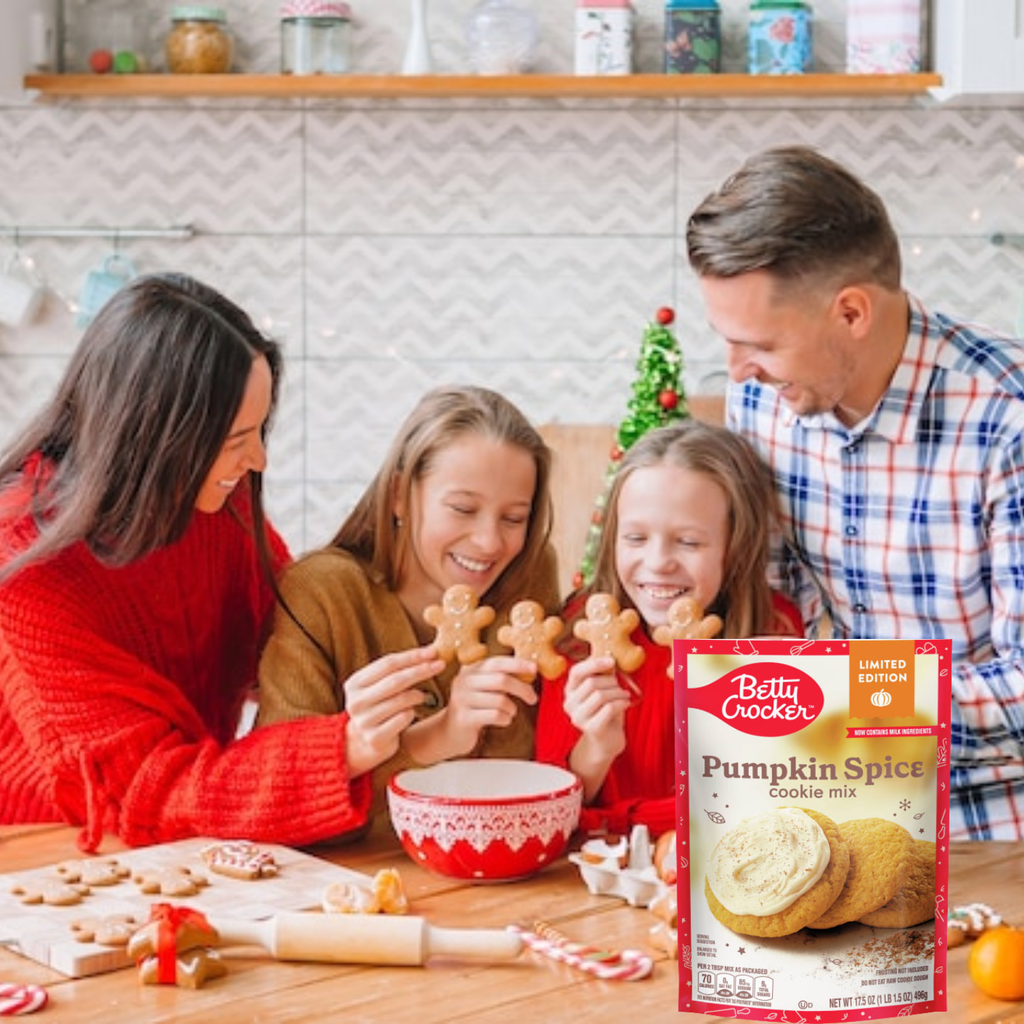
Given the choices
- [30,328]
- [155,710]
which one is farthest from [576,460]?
[155,710]

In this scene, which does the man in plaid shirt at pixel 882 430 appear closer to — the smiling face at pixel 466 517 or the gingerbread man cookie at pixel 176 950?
the smiling face at pixel 466 517

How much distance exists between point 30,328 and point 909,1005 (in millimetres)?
2977

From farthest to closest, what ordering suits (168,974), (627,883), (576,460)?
(576,460) < (627,883) < (168,974)

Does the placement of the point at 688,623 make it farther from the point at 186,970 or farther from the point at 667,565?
the point at 186,970

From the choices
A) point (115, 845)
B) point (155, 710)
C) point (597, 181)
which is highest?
point (597, 181)

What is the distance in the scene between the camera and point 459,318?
386cm

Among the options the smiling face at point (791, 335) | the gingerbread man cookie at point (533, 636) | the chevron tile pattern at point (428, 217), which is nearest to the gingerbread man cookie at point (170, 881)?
the gingerbread man cookie at point (533, 636)

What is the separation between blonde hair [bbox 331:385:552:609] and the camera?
2.10 metres

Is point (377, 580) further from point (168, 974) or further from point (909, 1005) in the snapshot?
point (909, 1005)

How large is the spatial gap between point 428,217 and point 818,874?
2.76m

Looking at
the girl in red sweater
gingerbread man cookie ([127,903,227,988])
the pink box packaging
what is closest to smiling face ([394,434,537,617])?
the girl in red sweater

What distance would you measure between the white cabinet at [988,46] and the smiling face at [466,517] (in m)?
1.69

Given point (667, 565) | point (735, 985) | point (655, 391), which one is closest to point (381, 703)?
point (667, 565)

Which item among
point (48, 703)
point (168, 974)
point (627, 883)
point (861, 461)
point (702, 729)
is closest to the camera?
point (702, 729)
